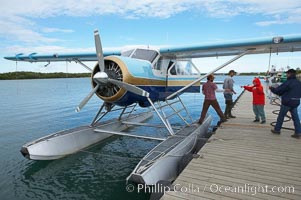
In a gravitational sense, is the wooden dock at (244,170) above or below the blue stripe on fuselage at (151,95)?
below

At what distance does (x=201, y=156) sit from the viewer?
457 centimetres

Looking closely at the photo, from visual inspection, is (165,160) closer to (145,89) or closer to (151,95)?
(145,89)

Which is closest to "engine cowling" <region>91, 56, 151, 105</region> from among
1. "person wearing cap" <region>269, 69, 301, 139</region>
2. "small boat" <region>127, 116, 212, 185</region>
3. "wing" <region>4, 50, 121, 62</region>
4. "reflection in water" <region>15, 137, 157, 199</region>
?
"small boat" <region>127, 116, 212, 185</region>

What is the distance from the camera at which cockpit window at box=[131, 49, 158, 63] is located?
21.4ft

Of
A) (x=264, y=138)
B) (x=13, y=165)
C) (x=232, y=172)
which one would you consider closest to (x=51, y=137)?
(x=13, y=165)

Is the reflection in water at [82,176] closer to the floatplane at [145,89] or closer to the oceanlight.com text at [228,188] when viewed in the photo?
the floatplane at [145,89]

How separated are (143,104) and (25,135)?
5.24m

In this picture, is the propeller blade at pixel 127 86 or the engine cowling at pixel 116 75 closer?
the propeller blade at pixel 127 86

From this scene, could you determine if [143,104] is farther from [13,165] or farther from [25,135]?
[25,135]

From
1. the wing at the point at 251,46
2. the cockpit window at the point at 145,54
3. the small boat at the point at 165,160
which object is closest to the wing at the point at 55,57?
the cockpit window at the point at 145,54

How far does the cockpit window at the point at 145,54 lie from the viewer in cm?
652

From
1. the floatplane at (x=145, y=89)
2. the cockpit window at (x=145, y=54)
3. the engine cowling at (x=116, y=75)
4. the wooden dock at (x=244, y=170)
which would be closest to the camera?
the wooden dock at (x=244, y=170)

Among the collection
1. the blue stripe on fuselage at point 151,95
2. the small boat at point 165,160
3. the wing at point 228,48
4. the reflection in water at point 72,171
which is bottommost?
the reflection in water at point 72,171

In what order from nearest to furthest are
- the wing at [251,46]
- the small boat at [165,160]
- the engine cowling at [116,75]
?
the small boat at [165,160], the engine cowling at [116,75], the wing at [251,46]
